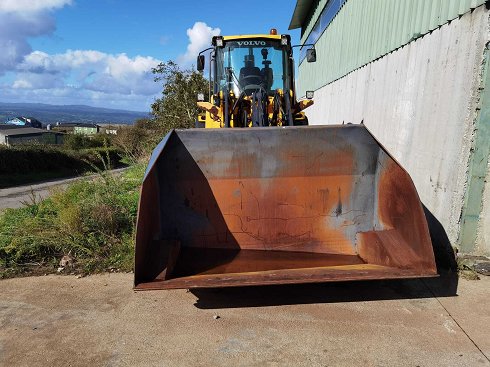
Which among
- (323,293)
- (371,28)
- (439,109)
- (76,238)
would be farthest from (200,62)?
(323,293)

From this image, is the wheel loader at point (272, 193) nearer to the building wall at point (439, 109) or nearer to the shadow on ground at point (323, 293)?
the shadow on ground at point (323, 293)

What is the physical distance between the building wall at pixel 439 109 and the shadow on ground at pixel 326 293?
0.70m

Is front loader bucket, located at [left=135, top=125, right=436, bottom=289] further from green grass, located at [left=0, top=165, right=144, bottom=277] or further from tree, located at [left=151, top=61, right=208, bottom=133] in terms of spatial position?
tree, located at [left=151, top=61, right=208, bottom=133]

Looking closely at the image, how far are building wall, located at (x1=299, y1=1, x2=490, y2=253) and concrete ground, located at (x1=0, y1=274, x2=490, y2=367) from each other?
3.46 ft

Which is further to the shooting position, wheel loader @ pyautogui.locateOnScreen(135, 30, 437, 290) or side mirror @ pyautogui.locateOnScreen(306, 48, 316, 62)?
side mirror @ pyautogui.locateOnScreen(306, 48, 316, 62)

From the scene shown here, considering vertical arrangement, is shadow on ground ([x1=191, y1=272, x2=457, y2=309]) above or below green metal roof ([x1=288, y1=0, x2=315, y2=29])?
below

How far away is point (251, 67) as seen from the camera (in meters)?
7.44

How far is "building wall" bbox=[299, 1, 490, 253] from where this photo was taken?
438cm

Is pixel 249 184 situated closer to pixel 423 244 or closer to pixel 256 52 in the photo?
pixel 423 244

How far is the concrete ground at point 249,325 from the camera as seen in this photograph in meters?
3.13

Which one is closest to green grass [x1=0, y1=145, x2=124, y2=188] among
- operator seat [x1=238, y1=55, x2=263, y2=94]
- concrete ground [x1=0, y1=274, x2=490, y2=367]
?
operator seat [x1=238, y1=55, x2=263, y2=94]

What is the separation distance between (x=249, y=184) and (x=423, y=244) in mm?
1794

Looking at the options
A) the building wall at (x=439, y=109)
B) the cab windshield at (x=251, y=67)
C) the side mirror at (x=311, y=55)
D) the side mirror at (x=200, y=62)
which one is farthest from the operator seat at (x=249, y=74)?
the building wall at (x=439, y=109)

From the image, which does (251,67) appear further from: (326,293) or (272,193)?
(326,293)
